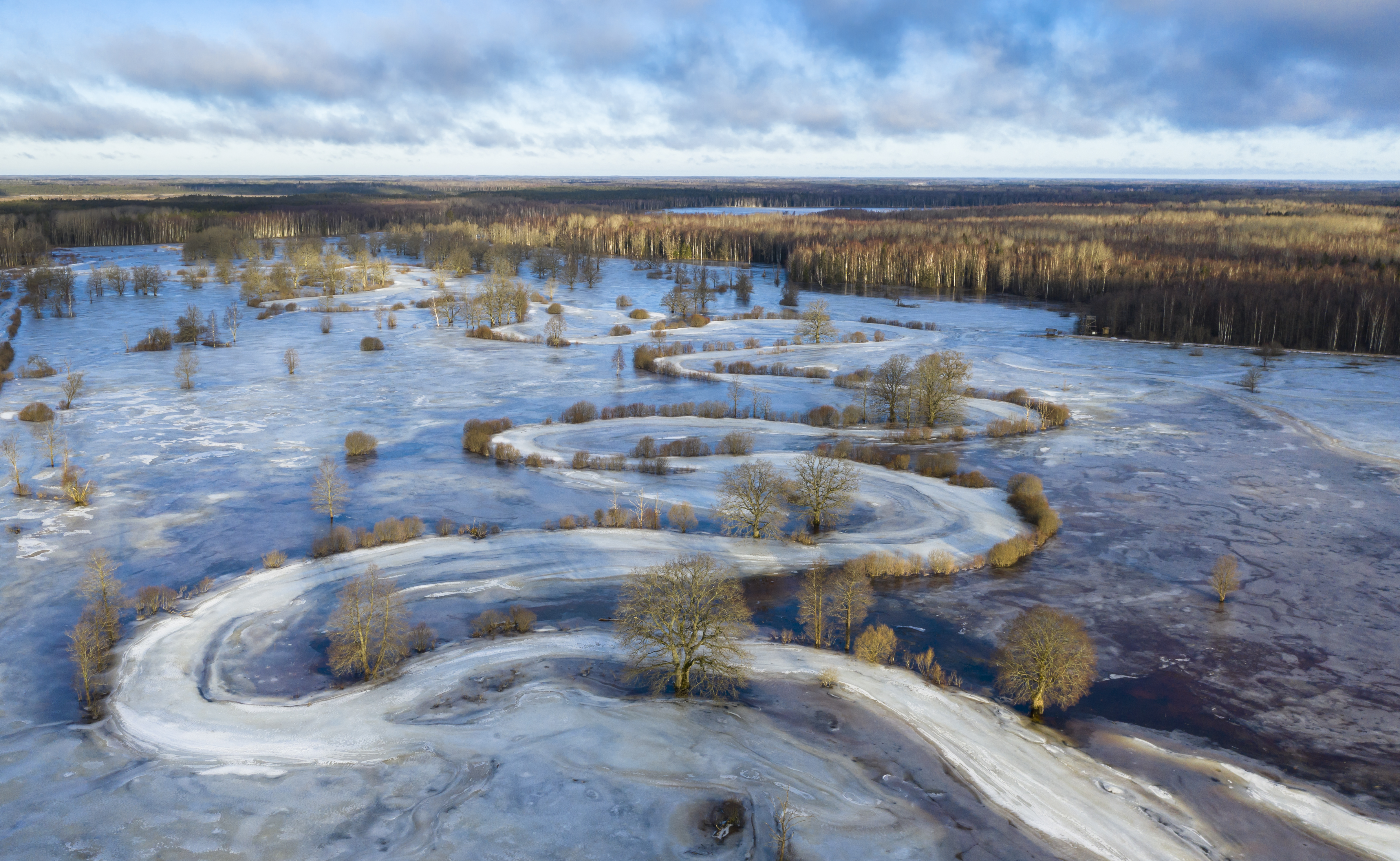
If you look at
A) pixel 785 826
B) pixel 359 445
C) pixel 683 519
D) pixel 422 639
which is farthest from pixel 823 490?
pixel 359 445

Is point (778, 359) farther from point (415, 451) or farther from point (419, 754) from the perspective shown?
point (419, 754)

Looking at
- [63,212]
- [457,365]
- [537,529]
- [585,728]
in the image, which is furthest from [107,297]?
[585,728]

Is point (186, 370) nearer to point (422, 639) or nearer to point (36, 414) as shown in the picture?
point (36, 414)

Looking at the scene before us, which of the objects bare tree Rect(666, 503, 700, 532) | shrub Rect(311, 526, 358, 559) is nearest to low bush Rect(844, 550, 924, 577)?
bare tree Rect(666, 503, 700, 532)

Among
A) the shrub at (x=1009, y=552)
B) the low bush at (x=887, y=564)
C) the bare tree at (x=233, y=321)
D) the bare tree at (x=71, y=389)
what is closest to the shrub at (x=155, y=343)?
the bare tree at (x=233, y=321)

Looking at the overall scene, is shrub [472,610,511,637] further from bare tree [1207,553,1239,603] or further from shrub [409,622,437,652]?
bare tree [1207,553,1239,603]

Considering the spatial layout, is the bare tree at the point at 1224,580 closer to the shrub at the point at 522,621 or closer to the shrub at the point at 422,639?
the shrub at the point at 522,621

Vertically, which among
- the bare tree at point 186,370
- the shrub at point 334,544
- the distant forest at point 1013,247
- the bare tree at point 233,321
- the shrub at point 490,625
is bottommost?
the shrub at point 490,625
